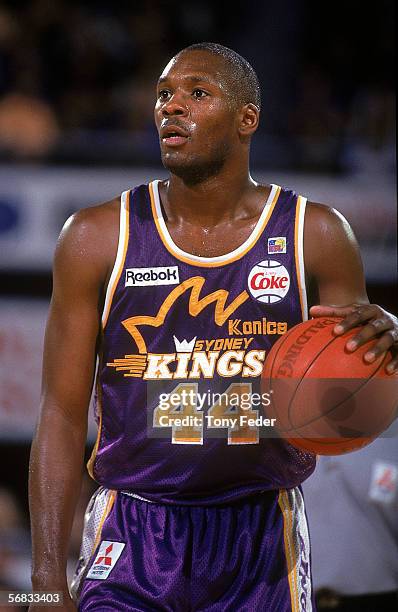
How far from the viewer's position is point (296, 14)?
6.41 meters

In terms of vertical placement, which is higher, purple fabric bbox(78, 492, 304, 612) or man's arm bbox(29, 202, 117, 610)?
man's arm bbox(29, 202, 117, 610)

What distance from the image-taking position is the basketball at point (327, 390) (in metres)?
2.60

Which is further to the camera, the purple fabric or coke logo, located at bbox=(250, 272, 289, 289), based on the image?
coke logo, located at bbox=(250, 272, 289, 289)

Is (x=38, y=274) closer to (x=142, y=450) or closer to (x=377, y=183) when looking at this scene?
(x=377, y=183)

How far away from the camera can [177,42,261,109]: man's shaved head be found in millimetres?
2971

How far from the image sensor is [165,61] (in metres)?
6.11

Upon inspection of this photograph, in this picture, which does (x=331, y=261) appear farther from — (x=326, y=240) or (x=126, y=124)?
(x=126, y=124)

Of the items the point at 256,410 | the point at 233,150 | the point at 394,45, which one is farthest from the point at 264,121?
the point at 256,410

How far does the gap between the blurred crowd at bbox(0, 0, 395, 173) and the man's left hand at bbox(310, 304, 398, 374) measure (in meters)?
2.45

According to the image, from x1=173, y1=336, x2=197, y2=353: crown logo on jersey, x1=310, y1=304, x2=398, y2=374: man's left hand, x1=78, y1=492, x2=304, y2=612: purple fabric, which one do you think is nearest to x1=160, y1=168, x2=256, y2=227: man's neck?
x1=173, y1=336, x2=197, y2=353: crown logo on jersey

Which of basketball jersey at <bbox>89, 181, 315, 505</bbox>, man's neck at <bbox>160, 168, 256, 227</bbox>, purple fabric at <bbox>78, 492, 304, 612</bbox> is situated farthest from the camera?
man's neck at <bbox>160, 168, 256, 227</bbox>

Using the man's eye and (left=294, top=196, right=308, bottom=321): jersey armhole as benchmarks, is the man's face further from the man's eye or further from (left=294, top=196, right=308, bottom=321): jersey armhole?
(left=294, top=196, right=308, bottom=321): jersey armhole

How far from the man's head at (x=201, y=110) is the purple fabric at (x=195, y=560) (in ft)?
3.27

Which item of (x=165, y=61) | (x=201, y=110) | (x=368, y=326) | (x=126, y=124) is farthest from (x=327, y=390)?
(x=165, y=61)
